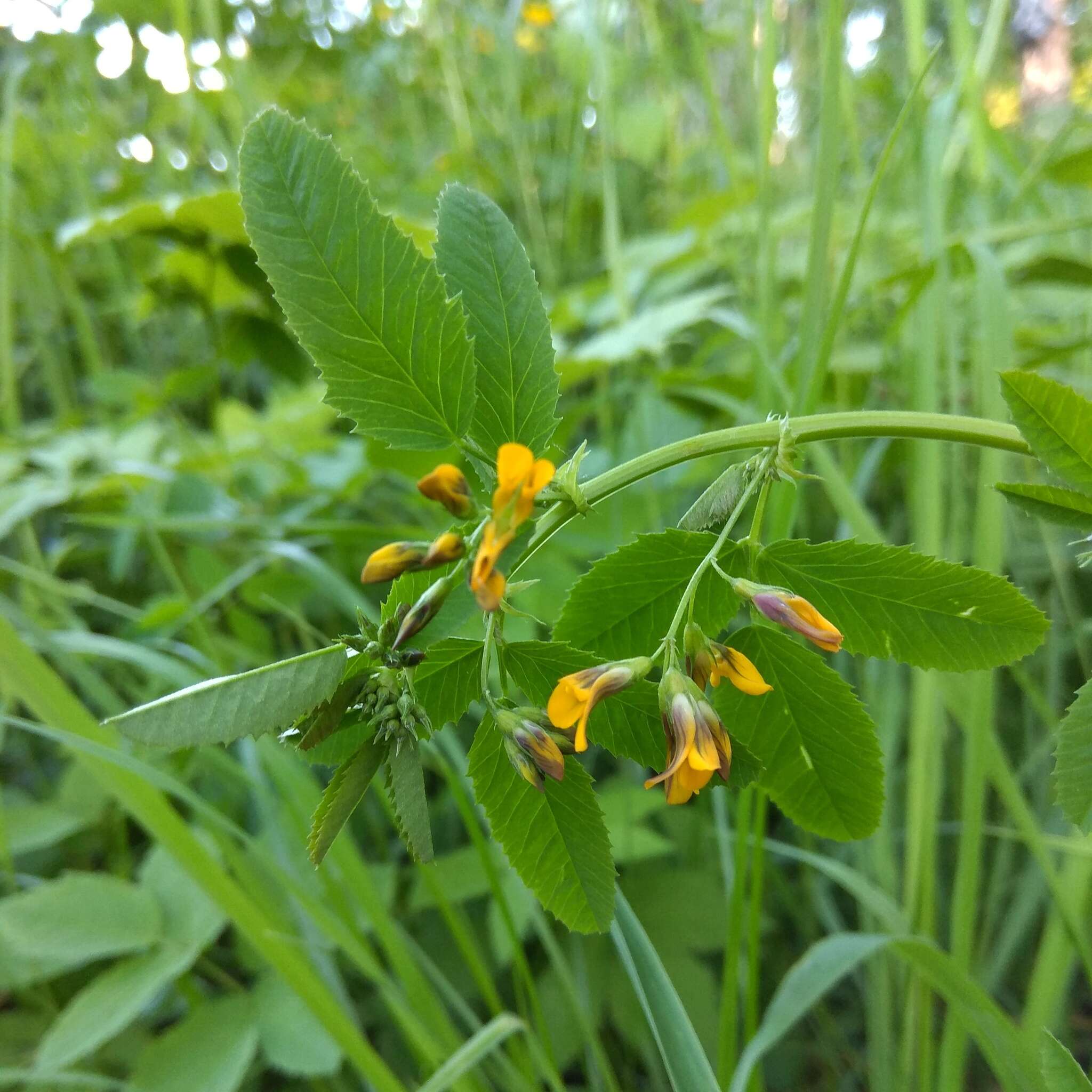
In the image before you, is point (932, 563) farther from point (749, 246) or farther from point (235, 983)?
point (749, 246)

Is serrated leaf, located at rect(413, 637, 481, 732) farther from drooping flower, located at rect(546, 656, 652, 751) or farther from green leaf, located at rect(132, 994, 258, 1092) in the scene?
green leaf, located at rect(132, 994, 258, 1092)

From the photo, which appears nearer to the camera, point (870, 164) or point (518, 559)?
point (518, 559)

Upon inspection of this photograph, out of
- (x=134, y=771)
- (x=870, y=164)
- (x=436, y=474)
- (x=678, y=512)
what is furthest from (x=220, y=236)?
(x=870, y=164)

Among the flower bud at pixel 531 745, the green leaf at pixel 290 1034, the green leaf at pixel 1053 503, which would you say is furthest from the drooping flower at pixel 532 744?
the green leaf at pixel 290 1034

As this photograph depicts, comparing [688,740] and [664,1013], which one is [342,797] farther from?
[664,1013]

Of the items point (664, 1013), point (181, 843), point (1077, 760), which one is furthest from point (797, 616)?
point (181, 843)
